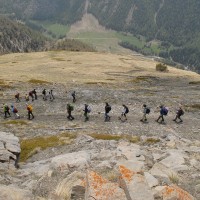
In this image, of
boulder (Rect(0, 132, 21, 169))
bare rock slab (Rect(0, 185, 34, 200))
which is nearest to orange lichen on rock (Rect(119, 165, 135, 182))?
→ bare rock slab (Rect(0, 185, 34, 200))

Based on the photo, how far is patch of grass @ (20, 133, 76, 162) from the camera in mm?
44544

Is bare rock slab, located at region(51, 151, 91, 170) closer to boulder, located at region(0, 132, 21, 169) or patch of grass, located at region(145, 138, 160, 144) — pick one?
boulder, located at region(0, 132, 21, 169)

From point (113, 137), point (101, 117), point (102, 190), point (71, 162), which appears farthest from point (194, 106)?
point (102, 190)

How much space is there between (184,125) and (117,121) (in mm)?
10829

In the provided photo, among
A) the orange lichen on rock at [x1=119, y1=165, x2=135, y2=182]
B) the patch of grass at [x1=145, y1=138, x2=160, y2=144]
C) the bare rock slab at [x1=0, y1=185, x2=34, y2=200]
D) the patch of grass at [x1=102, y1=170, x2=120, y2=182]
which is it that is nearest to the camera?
the bare rock slab at [x1=0, y1=185, x2=34, y2=200]

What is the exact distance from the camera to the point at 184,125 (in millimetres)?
61625

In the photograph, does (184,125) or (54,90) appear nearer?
(184,125)

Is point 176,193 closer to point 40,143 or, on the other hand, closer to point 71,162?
point 71,162

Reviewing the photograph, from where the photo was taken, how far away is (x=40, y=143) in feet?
159

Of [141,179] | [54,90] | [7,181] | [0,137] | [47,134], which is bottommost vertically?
[54,90]

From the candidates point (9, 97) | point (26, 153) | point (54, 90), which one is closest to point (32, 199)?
point (26, 153)

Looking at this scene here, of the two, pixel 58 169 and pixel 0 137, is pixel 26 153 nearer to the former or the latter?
pixel 0 137

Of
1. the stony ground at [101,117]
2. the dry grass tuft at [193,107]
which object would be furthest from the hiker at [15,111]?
the dry grass tuft at [193,107]

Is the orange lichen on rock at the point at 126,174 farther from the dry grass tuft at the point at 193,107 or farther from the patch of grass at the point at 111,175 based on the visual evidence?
the dry grass tuft at the point at 193,107
